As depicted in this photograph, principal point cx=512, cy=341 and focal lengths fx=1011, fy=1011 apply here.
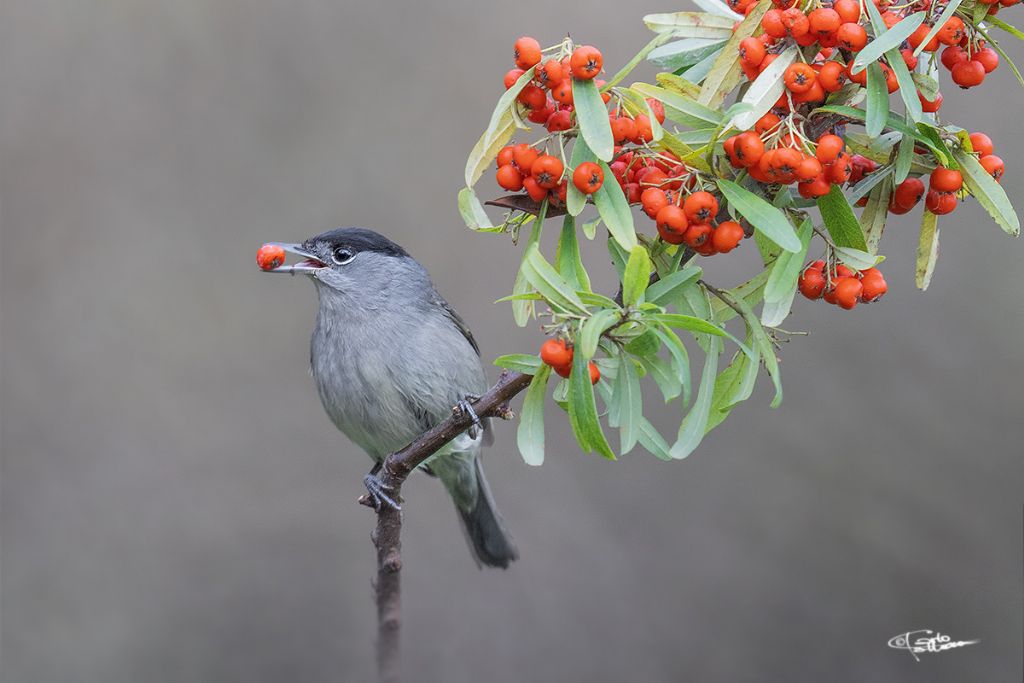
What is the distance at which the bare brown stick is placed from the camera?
2193 millimetres

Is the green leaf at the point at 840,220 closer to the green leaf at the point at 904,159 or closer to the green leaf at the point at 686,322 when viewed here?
the green leaf at the point at 904,159

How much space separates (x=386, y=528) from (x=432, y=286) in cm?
138

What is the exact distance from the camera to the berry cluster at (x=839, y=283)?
193cm

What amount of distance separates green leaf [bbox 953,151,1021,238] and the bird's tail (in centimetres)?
266

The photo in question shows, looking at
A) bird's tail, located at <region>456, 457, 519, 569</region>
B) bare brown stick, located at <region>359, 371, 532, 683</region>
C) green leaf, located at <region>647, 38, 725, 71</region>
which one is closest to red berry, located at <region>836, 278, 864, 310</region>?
green leaf, located at <region>647, 38, 725, 71</region>

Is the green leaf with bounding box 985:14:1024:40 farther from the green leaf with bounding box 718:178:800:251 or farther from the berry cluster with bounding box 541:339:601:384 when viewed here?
the berry cluster with bounding box 541:339:601:384

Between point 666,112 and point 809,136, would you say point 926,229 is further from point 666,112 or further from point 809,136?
point 666,112

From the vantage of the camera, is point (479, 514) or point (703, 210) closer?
point (703, 210)

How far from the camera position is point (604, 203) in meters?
1.86

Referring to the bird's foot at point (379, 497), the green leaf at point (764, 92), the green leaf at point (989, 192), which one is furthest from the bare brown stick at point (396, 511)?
the green leaf at point (989, 192)

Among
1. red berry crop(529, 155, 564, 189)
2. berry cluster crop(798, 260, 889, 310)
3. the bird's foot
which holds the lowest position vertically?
the bird's foot

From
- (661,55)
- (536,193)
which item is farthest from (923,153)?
(536,193)

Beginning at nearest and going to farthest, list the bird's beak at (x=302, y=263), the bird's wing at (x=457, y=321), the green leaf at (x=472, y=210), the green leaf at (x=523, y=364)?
1. the green leaf at (x=523, y=364)
2. the green leaf at (x=472, y=210)
3. the bird's beak at (x=302, y=263)
4. the bird's wing at (x=457, y=321)

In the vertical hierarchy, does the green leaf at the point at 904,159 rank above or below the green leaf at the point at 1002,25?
below
